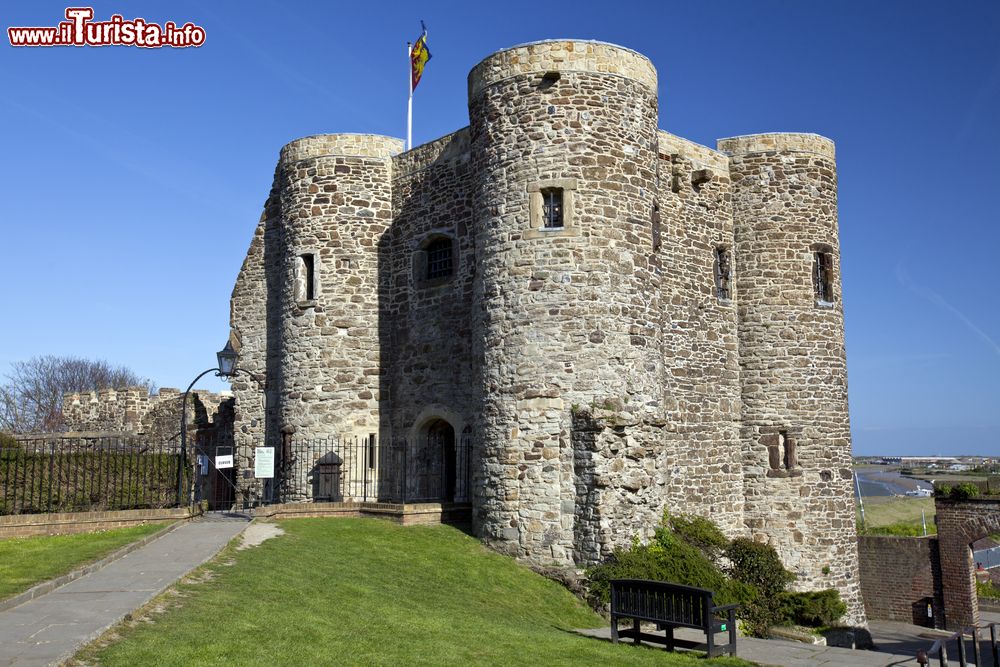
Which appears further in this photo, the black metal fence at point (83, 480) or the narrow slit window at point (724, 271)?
the narrow slit window at point (724, 271)

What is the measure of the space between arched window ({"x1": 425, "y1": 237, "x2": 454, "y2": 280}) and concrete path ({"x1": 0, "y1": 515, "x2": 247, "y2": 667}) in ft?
28.7

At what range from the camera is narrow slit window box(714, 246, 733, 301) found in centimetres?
2290

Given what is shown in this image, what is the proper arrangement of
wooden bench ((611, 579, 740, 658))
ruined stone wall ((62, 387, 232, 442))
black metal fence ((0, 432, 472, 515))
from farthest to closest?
ruined stone wall ((62, 387, 232, 442))
black metal fence ((0, 432, 472, 515))
wooden bench ((611, 579, 740, 658))

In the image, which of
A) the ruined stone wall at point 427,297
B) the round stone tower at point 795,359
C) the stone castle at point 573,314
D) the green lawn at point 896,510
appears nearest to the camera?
the stone castle at point 573,314

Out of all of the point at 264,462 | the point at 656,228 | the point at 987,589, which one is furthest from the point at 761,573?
the point at 987,589

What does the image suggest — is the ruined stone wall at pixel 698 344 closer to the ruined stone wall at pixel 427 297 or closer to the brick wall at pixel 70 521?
the ruined stone wall at pixel 427 297

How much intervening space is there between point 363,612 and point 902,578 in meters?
24.1

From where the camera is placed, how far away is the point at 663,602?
12242 millimetres

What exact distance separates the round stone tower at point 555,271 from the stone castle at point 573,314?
0.04m

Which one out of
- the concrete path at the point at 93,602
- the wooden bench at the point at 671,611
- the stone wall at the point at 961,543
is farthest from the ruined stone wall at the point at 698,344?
the concrete path at the point at 93,602

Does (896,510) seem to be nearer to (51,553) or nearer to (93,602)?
(51,553)

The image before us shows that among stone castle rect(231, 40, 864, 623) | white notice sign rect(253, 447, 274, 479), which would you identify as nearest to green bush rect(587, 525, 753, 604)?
stone castle rect(231, 40, 864, 623)

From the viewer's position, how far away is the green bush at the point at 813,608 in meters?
19.9

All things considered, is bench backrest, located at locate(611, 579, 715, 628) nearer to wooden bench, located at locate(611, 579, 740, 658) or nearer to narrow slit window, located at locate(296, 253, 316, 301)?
wooden bench, located at locate(611, 579, 740, 658)
